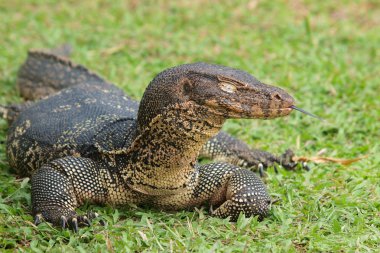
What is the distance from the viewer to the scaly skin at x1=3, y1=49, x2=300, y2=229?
513 centimetres

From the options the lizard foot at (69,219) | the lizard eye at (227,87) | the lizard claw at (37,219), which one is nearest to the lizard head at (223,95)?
the lizard eye at (227,87)

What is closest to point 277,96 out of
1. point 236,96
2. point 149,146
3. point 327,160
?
point 236,96

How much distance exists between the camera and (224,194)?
19.5 feet

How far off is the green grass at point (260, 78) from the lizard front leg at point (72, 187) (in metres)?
0.13

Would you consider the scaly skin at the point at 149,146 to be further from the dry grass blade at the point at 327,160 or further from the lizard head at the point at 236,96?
the dry grass blade at the point at 327,160

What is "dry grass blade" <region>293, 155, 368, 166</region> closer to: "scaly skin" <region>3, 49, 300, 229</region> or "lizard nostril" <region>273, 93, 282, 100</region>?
"scaly skin" <region>3, 49, 300, 229</region>

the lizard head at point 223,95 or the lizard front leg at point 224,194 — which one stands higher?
the lizard head at point 223,95

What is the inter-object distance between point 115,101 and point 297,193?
1954 mm

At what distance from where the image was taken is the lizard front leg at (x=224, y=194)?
5.68 metres

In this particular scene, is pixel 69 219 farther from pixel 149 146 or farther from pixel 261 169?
pixel 261 169

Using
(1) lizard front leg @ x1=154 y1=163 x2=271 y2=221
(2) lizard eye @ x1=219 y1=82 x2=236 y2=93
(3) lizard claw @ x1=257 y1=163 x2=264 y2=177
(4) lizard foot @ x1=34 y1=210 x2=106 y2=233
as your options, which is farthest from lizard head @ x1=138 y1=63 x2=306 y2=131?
(3) lizard claw @ x1=257 y1=163 x2=264 y2=177

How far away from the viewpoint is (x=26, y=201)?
233 inches

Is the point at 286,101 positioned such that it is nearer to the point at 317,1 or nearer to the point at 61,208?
the point at 61,208

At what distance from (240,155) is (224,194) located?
1.17 metres
